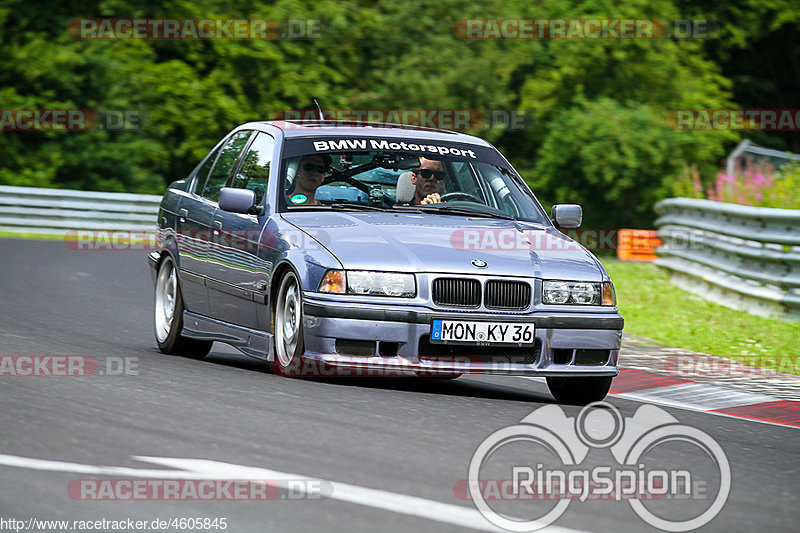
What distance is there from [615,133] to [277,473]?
32.1 metres

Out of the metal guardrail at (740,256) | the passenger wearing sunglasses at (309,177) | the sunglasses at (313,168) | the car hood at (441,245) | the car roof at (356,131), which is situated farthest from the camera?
the metal guardrail at (740,256)

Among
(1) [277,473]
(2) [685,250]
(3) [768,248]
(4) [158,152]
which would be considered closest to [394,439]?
(1) [277,473]

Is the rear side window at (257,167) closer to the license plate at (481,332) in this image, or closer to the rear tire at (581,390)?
the license plate at (481,332)

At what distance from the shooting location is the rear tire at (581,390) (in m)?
8.96

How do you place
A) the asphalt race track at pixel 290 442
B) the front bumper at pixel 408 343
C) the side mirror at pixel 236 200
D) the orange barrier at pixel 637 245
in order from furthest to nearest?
the orange barrier at pixel 637 245, the side mirror at pixel 236 200, the front bumper at pixel 408 343, the asphalt race track at pixel 290 442

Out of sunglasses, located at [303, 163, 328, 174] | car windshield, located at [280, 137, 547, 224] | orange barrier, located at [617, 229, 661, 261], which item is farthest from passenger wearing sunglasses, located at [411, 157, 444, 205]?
orange barrier, located at [617, 229, 661, 261]

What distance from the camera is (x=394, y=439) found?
6.83 meters

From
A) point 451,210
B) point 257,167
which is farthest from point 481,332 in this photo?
point 257,167

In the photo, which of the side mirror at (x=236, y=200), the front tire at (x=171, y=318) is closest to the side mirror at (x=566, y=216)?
the side mirror at (x=236, y=200)

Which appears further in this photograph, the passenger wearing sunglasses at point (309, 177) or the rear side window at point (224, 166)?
the rear side window at point (224, 166)

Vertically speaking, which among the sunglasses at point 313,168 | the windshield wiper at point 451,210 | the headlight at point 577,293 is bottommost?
the headlight at point 577,293

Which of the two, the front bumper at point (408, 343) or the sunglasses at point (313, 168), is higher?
the sunglasses at point (313, 168)

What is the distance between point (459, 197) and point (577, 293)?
149 cm

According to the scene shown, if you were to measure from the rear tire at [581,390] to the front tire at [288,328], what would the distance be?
1.64 meters
